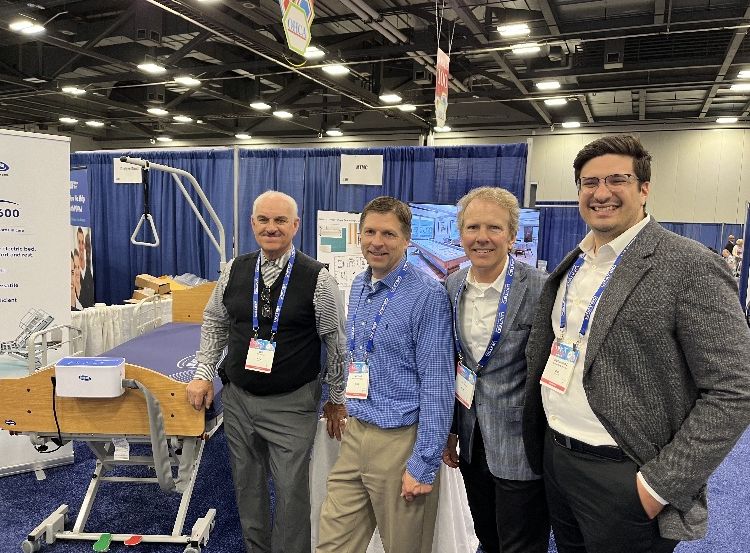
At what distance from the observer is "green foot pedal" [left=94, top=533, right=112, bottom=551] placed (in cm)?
233

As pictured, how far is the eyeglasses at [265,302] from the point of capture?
195 cm

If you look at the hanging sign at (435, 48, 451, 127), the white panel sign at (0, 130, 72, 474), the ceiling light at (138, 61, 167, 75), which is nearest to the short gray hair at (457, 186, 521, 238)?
the white panel sign at (0, 130, 72, 474)

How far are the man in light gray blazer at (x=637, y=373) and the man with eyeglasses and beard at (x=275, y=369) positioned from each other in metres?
0.94

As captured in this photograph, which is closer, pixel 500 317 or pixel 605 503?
pixel 605 503

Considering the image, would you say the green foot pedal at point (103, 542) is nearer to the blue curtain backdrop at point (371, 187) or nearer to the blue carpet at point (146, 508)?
the blue carpet at point (146, 508)

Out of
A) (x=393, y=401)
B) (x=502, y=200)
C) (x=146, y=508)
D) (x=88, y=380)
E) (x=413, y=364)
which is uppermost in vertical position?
(x=502, y=200)

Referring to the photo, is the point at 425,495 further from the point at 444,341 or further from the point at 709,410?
the point at 709,410

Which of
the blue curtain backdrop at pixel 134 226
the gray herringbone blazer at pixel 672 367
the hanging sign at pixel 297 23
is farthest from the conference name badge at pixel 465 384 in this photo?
the blue curtain backdrop at pixel 134 226

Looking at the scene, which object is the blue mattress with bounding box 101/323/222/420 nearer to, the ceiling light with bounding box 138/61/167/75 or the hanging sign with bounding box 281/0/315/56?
the hanging sign with bounding box 281/0/315/56

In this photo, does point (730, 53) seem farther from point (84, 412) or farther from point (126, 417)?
point (84, 412)

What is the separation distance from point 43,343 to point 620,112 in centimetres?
1111

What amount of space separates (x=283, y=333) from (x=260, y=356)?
0.39ft

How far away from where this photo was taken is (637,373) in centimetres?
114

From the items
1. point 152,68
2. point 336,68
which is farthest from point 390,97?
point 152,68
